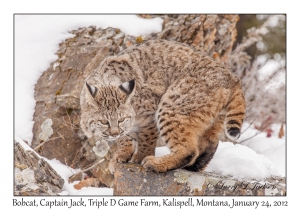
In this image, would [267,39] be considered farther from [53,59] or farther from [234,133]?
[234,133]

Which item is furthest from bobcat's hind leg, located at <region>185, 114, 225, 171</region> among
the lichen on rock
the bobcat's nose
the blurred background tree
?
the blurred background tree

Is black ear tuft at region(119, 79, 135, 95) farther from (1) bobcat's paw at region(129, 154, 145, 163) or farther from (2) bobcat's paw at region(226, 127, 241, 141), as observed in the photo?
(2) bobcat's paw at region(226, 127, 241, 141)

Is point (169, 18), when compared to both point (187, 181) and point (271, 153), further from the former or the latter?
point (187, 181)

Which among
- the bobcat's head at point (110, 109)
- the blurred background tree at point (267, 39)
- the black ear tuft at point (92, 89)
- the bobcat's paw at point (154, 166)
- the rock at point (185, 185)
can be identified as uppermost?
the blurred background tree at point (267, 39)

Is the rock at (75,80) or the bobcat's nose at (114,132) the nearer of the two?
the bobcat's nose at (114,132)

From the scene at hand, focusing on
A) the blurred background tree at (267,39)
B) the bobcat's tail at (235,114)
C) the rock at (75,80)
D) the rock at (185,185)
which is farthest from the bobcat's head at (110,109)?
the blurred background tree at (267,39)

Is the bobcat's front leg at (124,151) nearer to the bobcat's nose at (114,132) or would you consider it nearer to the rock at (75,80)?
the bobcat's nose at (114,132)

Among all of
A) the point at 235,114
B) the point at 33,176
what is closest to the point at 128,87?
the point at 235,114
